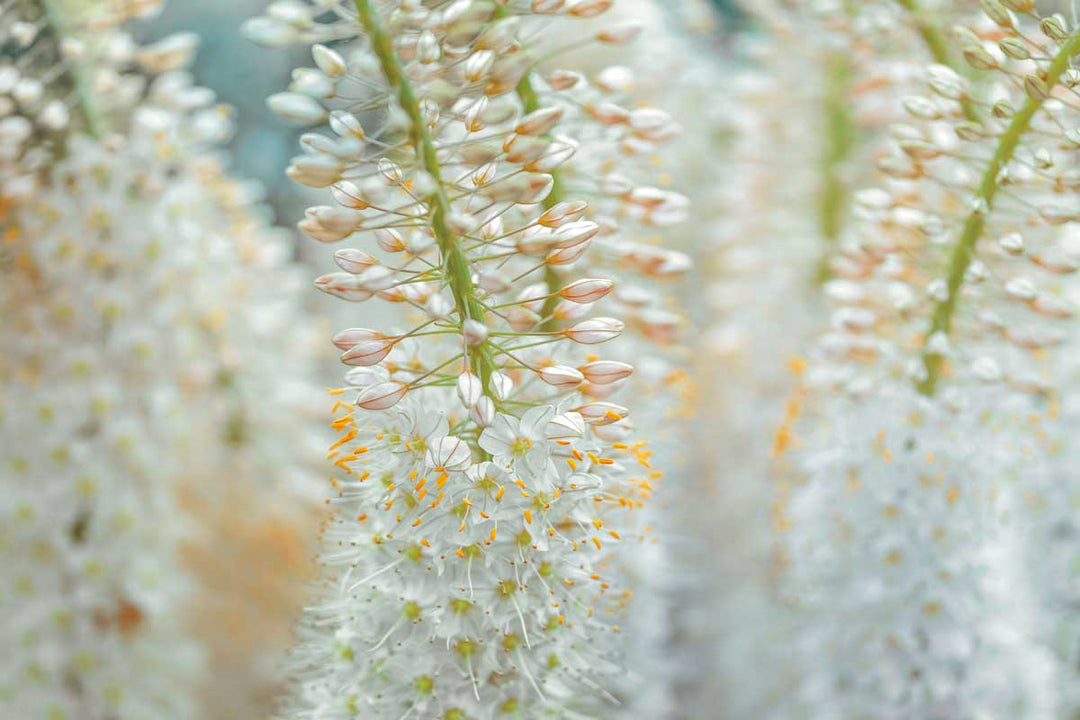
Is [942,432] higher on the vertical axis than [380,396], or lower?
lower

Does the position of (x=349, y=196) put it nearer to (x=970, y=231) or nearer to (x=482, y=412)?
(x=482, y=412)

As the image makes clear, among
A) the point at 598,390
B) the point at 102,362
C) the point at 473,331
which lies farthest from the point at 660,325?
the point at 102,362

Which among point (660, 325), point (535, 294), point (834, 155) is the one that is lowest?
point (834, 155)

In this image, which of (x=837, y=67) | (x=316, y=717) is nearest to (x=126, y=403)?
(x=316, y=717)

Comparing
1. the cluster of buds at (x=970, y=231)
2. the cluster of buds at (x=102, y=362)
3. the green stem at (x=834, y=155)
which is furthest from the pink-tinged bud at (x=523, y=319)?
the green stem at (x=834, y=155)

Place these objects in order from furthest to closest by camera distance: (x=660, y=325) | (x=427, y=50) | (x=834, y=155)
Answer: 1. (x=834, y=155)
2. (x=660, y=325)
3. (x=427, y=50)

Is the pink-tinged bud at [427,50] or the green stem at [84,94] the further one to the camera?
the green stem at [84,94]

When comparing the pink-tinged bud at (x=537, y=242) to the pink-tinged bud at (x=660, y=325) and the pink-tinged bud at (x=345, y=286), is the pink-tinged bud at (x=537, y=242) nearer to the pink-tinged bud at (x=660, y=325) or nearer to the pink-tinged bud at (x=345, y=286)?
the pink-tinged bud at (x=345, y=286)
